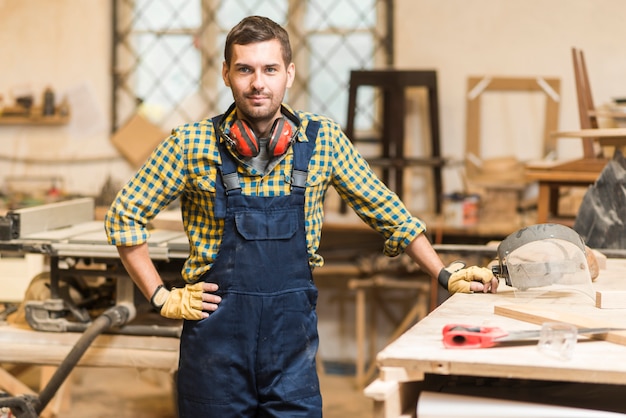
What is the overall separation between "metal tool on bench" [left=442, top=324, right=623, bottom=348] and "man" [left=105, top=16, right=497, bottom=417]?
0.62 metres

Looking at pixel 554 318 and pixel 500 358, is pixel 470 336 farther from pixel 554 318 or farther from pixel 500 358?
pixel 554 318

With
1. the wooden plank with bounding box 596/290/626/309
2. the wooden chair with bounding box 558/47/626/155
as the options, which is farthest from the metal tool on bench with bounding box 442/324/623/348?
the wooden chair with bounding box 558/47/626/155

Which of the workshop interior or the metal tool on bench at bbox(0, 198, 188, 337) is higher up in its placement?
the workshop interior

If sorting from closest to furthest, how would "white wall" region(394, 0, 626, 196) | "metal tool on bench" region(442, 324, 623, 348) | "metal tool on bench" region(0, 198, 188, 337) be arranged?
"metal tool on bench" region(442, 324, 623, 348), "metal tool on bench" region(0, 198, 188, 337), "white wall" region(394, 0, 626, 196)

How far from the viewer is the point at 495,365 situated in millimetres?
2086

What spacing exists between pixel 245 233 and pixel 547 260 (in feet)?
2.78

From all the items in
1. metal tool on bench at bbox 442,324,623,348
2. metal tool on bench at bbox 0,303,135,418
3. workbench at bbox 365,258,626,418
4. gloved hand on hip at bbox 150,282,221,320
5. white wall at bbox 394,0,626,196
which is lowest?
metal tool on bench at bbox 0,303,135,418

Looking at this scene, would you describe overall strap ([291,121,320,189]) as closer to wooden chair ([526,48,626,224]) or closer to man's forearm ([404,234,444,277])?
man's forearm ([404,234,444,277])

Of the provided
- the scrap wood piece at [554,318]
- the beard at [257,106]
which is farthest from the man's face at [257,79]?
the scrap wood piece at [554,318]

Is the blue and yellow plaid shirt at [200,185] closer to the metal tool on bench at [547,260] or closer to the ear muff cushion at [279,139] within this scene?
the ear muff cushion at [279,139]

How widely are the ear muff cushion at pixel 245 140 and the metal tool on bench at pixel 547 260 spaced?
2.56ft

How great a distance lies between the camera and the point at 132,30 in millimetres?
6441

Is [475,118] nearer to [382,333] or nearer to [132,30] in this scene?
[382,333]

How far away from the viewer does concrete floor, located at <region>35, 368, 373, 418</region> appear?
212 inches
